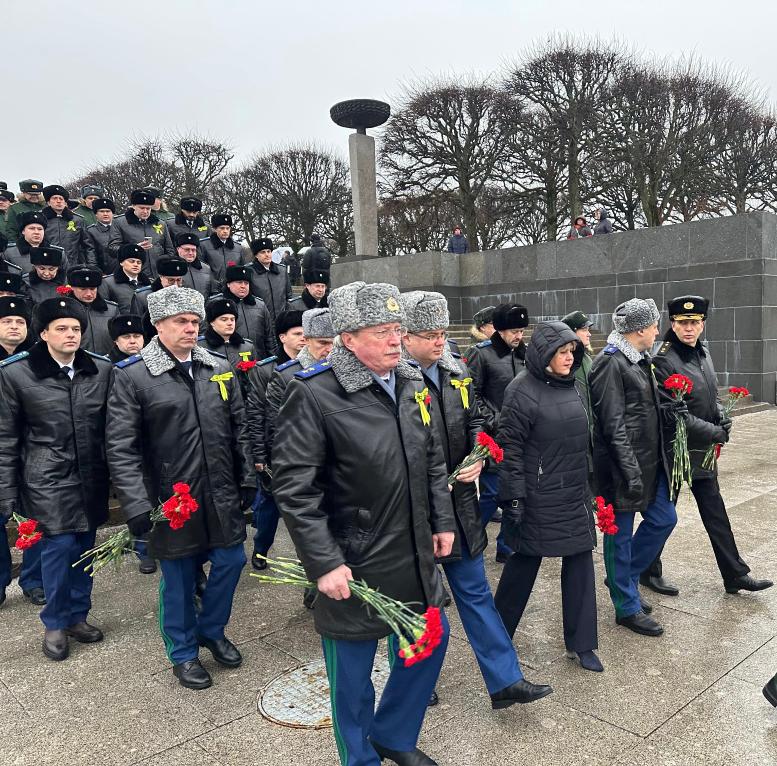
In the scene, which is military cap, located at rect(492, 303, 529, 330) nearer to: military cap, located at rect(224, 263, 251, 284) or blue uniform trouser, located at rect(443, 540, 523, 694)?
blue uniform trouser, located at rect(443, 540, 523, 694)

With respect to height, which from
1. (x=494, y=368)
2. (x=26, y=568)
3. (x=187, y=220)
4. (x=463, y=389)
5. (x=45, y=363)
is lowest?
(x=26, y=568)

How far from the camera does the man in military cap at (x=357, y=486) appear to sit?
258cm

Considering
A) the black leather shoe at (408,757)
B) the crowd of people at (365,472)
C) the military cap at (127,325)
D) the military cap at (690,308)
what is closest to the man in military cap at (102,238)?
the military cap at (127,325)

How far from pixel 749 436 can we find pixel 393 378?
9.74 meters

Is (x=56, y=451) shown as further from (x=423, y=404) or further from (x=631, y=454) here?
(x=631, y=454)

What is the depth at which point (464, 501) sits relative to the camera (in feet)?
11.5

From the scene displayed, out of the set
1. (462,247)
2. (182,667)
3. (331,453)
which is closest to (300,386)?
(331,453)

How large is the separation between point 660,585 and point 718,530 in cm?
54

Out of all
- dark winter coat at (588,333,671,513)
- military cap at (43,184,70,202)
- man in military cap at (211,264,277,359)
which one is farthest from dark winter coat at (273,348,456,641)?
military cap at (43,184,70,202)

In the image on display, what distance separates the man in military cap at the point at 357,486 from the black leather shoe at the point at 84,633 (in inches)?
88.0

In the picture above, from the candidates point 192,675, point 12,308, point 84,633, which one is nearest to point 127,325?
point 12,308

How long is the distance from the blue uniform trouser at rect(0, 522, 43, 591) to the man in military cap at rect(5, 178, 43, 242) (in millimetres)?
6240

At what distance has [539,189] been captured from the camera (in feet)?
84.8

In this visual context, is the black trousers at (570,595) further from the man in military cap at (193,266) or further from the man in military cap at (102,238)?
the man in military cap at (102,238)
